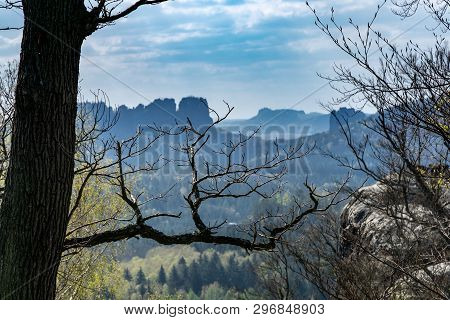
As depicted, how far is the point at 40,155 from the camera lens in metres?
3.70

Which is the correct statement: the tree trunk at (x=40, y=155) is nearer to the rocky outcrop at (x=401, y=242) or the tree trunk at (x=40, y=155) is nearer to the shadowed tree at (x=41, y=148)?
the shadowed tree at (x=41, y=148)

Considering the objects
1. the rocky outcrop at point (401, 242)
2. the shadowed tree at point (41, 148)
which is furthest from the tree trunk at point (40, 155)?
the rocky outcrop at point (401, 242)

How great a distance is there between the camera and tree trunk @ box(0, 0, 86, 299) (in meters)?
3.65

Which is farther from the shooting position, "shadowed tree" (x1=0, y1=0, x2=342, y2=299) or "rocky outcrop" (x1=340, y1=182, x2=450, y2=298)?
"rocky outcrop" (x1=340, y1=182, x2=450, y2=298)

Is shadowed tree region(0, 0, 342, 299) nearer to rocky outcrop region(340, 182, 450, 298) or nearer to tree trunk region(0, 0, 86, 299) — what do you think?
tree trunk region(0, 0, 86, 299)

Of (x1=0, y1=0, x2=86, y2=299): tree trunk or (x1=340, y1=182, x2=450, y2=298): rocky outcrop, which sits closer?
(x1=0, y1=0, x2=86, y2=299): tree trunk

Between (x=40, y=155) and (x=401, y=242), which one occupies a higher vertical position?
(x=40, y=155)

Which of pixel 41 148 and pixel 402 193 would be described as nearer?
pixel 41 148

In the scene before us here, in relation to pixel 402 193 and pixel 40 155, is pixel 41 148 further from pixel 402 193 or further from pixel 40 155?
pixel 402 193

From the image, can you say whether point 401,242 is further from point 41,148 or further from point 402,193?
point 41,148

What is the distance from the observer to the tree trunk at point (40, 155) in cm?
365

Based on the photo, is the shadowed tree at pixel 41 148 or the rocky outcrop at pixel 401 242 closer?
the shadowed tree at pixel 41 148

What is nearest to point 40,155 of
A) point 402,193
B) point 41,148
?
point 41,148

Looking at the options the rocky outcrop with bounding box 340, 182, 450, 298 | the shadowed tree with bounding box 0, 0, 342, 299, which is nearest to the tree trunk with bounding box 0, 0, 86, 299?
the shadowed tree with bounding box 0, 0, 342, 299
